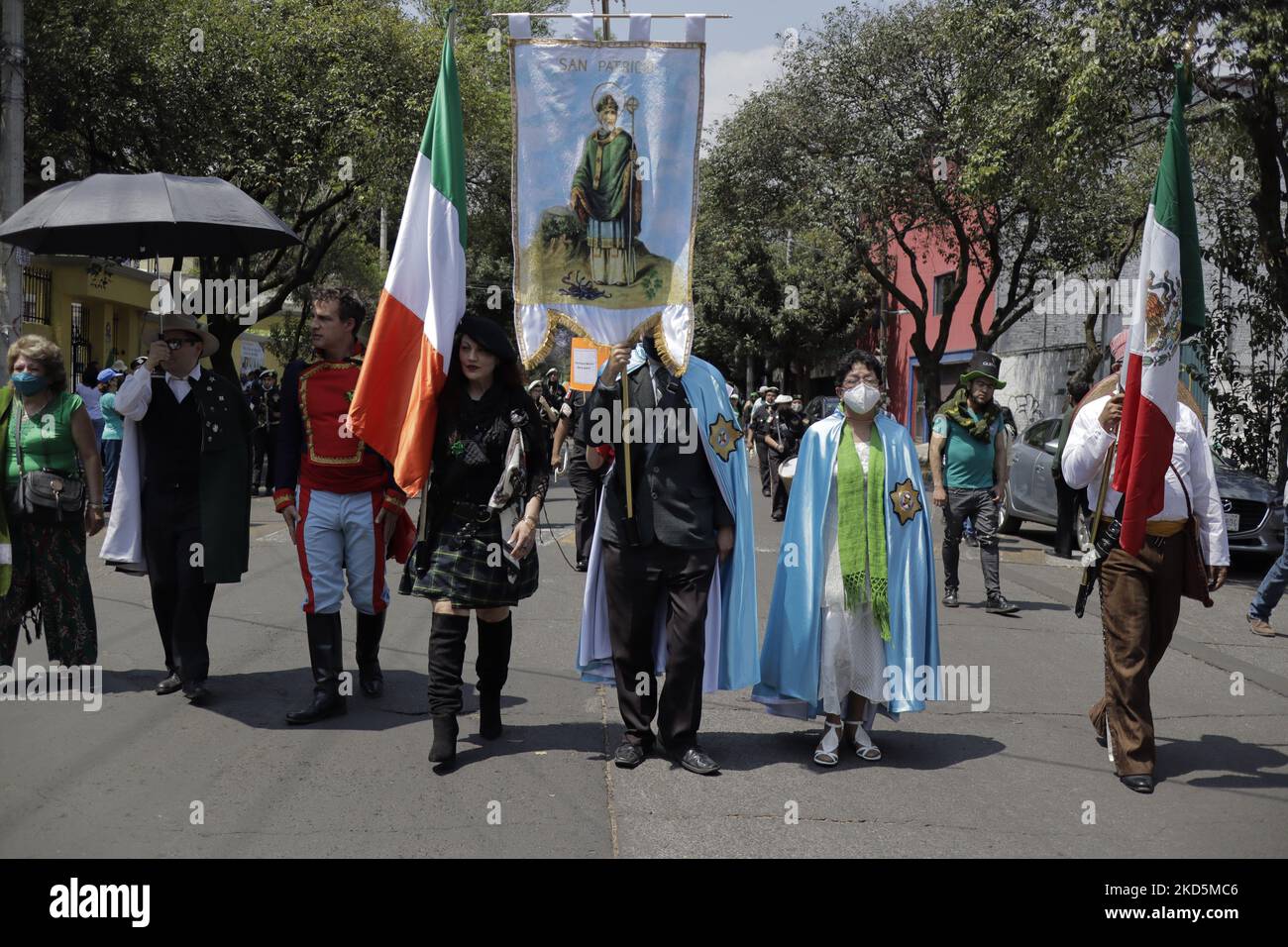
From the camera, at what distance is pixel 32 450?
21.6 feet

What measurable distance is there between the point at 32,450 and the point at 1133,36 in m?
10.7

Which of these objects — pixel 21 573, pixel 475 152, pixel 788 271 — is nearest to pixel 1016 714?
pixel 21 573

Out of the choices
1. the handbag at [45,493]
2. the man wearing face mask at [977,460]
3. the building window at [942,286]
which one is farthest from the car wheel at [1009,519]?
the building window at [942,286]

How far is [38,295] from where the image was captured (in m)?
26.4

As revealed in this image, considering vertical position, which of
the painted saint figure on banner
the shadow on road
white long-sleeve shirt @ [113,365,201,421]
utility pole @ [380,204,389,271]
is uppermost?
utility pole @ [380,204,389,271]

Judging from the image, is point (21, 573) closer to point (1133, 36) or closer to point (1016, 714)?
point (1016, 714)

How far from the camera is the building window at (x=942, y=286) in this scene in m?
36.0

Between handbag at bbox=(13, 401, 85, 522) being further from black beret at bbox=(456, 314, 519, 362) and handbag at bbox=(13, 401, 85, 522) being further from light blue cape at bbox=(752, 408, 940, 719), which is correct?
light blue cape at bbox=(752, 408, 940, 719)

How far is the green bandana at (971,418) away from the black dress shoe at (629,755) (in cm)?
550

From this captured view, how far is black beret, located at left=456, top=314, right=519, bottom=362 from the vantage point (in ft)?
18.1

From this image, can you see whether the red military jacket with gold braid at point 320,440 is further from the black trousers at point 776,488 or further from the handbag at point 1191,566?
the black trousers at point 776,488

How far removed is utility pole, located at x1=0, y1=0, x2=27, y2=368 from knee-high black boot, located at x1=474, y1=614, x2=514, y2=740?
10.8m

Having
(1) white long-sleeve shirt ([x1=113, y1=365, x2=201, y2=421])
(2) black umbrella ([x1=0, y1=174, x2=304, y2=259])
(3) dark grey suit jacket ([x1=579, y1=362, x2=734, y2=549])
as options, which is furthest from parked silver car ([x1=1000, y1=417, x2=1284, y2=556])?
(1) white long-sleeve shirt ([x1=113, y1=365, x2=201, y2=421])

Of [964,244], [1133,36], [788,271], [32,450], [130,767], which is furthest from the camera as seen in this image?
[788,271]
